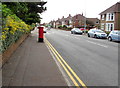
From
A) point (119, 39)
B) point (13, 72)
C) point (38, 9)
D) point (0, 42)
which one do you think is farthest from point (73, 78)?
point (38, 9)

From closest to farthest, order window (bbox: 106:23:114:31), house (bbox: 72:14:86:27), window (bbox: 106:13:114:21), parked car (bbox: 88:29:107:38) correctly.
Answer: parked car (bbox: 88:29:107:38), window (bbox: 106:23:114:31), window (bbox: 106:13:114:21), house (bbox: 72:14:86:27)

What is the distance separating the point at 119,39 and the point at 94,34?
8.04 metres

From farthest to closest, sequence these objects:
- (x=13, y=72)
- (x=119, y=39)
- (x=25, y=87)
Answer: (x=119, y=39) < (x=13, y=72) < (x=25, y=87)

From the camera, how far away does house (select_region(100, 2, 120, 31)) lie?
44.0 m

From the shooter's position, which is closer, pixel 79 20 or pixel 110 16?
pixel 110 16

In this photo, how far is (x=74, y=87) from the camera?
529 cm

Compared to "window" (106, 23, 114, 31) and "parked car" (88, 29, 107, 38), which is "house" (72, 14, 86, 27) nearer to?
"window" (106, 23, 114, 31)

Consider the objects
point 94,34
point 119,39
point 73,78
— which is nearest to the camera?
point 73,78

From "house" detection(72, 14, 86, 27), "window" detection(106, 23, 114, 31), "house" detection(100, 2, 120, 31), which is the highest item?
"house" detection(72, 14, 86, 27)

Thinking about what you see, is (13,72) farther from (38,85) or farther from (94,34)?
(94,34)

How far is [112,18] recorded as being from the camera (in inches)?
1781

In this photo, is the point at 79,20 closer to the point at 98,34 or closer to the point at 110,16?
the point at 110,16

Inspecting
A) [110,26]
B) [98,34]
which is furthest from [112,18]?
[98,34]

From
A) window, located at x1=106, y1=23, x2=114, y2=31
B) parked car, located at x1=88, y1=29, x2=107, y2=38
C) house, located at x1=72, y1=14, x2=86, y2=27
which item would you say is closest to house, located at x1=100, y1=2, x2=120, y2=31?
window, located at x1=106, y1=23, x2=114, y2=31
